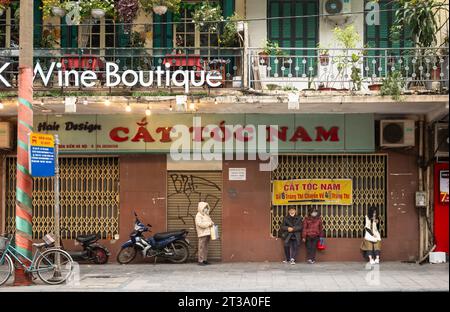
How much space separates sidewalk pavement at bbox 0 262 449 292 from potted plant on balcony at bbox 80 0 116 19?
18.8 feet

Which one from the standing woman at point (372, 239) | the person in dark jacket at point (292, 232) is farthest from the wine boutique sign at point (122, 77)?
the standing woman at point (372, 239)

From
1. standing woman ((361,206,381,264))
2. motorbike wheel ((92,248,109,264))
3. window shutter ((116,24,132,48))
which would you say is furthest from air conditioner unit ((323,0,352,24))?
motorbike wheel ((92,248,109,264))

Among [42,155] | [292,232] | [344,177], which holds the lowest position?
[292,232]

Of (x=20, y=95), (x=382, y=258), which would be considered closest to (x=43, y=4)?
(x=20, y=95)

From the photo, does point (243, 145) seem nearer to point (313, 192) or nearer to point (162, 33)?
point (313, 192)

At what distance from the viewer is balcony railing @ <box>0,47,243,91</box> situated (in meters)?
14.5

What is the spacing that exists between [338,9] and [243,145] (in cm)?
396

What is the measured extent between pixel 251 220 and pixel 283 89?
327 cm

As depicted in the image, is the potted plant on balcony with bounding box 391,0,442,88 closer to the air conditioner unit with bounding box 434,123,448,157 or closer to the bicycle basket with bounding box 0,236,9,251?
the air conditioner unit with bounding box 434,123,448,157

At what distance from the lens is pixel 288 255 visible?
50.7ft

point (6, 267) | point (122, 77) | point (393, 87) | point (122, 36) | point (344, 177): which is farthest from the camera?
point (122, 36)

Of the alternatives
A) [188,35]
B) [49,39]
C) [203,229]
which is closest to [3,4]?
[49,39]

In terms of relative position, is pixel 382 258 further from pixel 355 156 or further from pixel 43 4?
pixel 43 4

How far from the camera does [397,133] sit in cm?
1521
